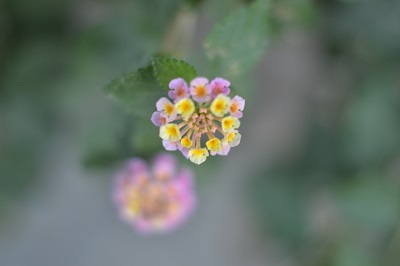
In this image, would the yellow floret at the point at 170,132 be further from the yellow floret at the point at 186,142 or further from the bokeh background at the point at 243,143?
the bokeh background at the point at 243,143

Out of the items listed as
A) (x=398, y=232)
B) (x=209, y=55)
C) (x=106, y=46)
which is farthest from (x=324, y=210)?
(x=209, y=55)

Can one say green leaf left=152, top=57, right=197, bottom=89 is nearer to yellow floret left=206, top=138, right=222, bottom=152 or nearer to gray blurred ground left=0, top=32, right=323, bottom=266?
yellow floret left=206, top=138, right=222, bottom=152

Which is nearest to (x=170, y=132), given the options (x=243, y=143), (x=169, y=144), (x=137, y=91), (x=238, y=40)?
(x=169, y=144)

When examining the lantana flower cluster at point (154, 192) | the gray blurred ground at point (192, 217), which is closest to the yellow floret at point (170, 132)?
the lantana flower cluster at point (154, 192)

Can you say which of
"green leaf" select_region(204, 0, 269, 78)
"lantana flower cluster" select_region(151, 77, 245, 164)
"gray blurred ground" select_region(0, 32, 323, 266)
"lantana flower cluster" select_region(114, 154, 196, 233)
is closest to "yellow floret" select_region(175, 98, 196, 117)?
"lantana flower cluster" select_region(151, 77, 245, 164)

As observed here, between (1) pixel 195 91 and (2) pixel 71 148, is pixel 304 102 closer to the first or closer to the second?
(2) pixel 71 148
